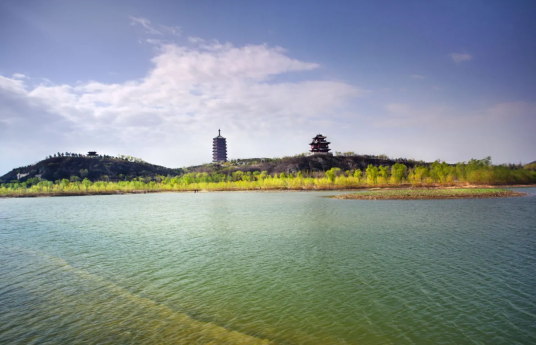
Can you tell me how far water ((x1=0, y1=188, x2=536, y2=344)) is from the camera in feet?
29.4

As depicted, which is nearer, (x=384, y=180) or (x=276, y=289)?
(x=276, y=289)

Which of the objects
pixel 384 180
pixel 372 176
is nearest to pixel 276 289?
pixel 372 176

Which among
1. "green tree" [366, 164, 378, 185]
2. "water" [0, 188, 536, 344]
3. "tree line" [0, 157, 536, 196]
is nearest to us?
"water" [0, 188, 536, 344]

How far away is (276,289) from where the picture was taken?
492 inches

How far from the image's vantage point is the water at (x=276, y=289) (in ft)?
29.4

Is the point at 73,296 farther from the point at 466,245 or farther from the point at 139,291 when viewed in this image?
the point at 466,245

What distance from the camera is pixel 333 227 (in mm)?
27656

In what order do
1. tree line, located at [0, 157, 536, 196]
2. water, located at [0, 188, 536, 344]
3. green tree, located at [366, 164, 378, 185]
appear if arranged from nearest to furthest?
water, located at [0, 188, 536, 344] < tree line, located at [0, 157, 536, 196] < green tree, located at [366, 164, 378, 185]

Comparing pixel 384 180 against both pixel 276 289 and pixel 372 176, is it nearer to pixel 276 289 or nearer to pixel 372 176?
pixel 372 176

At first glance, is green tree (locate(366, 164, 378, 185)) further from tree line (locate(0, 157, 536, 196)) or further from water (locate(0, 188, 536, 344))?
water (locate(0, 188, 536, 344))

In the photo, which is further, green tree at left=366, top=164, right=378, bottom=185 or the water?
green tree at left=366, top=164, right=378, bottom=185

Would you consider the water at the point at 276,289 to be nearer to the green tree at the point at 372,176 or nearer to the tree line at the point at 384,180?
the tree line at the point at 384,180

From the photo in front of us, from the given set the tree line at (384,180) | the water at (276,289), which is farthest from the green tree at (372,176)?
the water at (276,289)

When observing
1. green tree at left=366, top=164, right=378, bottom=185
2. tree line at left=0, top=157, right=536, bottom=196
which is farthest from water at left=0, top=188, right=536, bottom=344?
green tree at left=366, top=164, right=378, bottom=185
